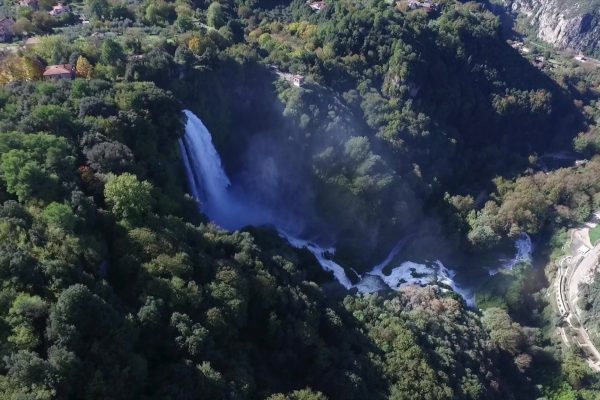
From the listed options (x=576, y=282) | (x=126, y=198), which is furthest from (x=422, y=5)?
(x=126, y=198)

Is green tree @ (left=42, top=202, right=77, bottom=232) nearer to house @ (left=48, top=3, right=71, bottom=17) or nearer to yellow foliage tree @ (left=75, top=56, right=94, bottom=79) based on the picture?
yellow foliage tree @ (left=75, top=56, right=94, bottom=79)

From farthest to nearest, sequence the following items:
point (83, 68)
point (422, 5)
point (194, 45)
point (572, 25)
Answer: point (572, 25), point (422, 5), point (194, 45), point (83, 68)

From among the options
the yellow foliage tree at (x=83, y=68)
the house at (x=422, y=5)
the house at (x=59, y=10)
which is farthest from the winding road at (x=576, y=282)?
the house at (x=59, y=10)

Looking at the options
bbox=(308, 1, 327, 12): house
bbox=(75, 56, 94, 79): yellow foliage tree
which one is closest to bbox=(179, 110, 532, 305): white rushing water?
bbox=(75, 56, 94, 79): yellow foliage tree

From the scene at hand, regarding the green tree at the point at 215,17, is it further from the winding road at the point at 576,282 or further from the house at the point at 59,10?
the winding road at the point at 576,282

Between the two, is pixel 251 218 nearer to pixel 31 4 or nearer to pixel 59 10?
pixel 59 10

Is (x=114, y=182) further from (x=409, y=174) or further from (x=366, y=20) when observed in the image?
(x=366, y=20)
